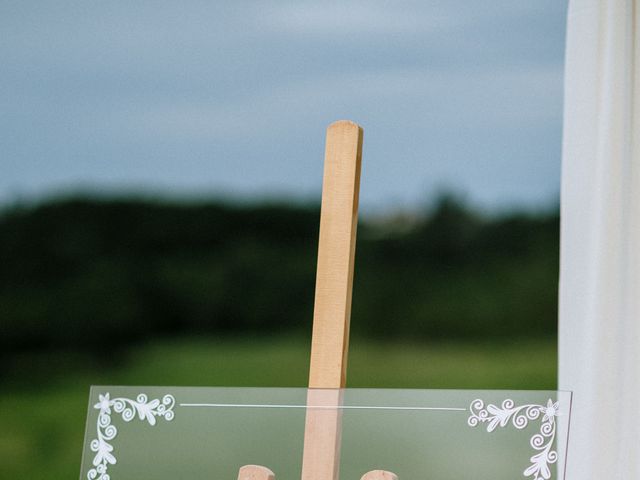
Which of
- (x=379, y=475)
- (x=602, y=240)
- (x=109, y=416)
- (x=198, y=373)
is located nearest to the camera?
(x=379, y=475)

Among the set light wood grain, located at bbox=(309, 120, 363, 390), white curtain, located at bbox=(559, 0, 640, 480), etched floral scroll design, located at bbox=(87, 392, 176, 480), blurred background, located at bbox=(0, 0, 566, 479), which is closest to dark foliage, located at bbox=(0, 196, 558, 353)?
blurred background, located at bbox=(0, 0, 566, 479)

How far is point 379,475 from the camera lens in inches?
56.7

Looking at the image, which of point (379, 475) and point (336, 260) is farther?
point (336, 260)

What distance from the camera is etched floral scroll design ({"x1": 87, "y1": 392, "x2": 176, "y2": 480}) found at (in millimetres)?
1542

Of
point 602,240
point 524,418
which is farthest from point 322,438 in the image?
point 602,240

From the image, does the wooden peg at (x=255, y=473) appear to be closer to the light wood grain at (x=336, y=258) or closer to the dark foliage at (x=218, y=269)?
the light wood grain at (x=336, y=258)

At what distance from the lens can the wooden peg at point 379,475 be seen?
1.43 meters

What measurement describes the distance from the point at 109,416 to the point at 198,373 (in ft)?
6.43

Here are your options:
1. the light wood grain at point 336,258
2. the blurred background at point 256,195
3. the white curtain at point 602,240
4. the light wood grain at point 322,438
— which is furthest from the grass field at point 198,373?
the light wood grain at point 322,438

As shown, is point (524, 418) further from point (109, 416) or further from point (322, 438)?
point (109, 416)

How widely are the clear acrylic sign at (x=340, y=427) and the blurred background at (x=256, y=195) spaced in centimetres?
190

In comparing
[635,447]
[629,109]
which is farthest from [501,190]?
[635,447]

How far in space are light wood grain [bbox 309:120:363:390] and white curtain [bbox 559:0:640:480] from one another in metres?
0.65

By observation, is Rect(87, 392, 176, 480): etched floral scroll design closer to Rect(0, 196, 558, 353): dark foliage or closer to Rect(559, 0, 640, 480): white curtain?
Rect(559, 0, 640, 480): white curtain
